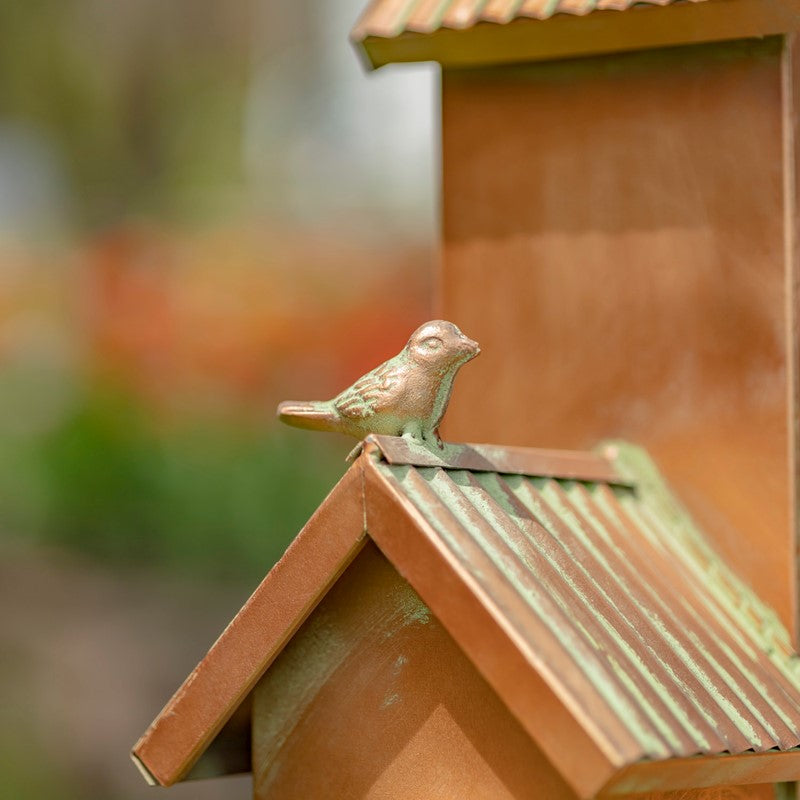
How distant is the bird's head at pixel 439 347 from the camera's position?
205cm

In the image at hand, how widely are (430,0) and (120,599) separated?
5.48 metres

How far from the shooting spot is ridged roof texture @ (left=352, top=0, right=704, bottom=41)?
2562mm

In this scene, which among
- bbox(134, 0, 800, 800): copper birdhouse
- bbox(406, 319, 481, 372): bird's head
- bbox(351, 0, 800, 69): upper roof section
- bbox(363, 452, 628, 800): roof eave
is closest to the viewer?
bbox(363, 452, 628, 800): roof eave

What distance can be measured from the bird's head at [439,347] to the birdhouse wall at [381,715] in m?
0.26

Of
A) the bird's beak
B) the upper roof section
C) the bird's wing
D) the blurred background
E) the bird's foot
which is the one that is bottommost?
the blurred background

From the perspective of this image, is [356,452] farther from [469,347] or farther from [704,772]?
[704,772]

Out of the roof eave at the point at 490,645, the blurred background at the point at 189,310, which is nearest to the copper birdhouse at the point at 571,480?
the roof eave at the point at 490,645

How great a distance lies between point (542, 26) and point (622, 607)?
43.0 inches

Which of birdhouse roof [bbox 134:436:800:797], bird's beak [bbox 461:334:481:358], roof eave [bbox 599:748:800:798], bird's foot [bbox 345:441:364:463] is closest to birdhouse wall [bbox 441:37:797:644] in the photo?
birdhouse roof [bbox 134:436:800:797]

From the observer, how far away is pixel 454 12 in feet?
8.82

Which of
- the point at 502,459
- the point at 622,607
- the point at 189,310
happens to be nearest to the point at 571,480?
the point at 502,459

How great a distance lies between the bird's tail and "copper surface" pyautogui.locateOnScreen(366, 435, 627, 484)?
0.17 meters

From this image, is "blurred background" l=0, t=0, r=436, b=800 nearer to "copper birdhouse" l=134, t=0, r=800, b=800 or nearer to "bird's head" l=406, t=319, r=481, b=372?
"copper birdhouse" l=134, t=0, r=800, b=800

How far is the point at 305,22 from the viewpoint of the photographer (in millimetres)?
8086
